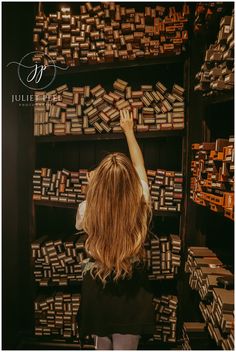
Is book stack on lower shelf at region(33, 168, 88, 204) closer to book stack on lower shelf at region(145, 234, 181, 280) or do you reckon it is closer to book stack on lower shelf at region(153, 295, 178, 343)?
book stack on lower shelf at region(145, 234, 181, 280)

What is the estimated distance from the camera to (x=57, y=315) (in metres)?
3.14

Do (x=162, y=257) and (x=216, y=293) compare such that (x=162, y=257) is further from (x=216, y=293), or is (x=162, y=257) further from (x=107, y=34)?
(x=107, y=34)

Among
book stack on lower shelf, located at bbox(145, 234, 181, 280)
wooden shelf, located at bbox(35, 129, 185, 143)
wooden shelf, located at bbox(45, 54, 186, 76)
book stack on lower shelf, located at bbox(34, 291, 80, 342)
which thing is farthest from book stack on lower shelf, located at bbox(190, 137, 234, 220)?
book stack on lower shelf, located at bbox(34, 291, 80, 342)

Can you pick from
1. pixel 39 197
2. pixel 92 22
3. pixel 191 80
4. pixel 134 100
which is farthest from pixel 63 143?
pixel 191 80

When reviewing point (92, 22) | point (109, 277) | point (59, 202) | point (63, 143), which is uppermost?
point (92, 22)

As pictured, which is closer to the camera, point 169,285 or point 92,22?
point 92,22

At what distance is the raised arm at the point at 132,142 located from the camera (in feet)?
7.98

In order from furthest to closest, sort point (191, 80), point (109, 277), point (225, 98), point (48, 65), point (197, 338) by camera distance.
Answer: point (48, 65) → point (191, 80) → point (197, 338) → point (225, 98) → point (109, 277)

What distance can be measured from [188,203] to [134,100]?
1050mm

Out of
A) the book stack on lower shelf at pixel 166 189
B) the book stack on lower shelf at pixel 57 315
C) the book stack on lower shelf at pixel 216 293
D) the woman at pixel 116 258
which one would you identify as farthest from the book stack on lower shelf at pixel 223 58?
the book stack on lower shelf at pixel 57 315

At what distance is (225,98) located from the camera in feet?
6.82

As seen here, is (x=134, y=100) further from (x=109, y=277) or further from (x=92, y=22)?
(x=109, y=277)

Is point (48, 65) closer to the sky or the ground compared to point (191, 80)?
closer to the sky

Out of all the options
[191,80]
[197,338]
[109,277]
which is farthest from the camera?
[191,80]
